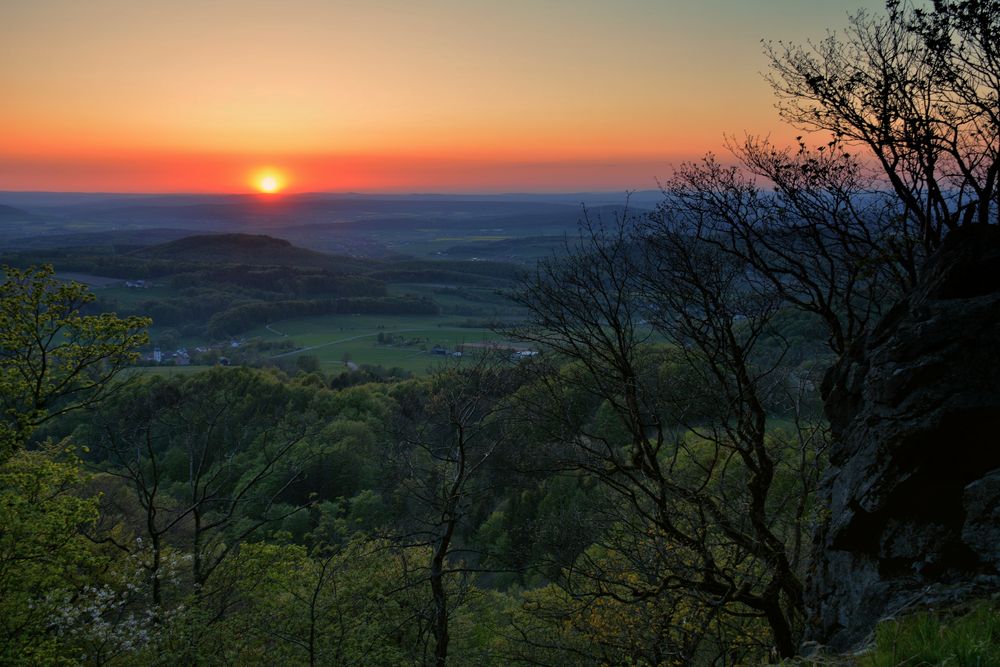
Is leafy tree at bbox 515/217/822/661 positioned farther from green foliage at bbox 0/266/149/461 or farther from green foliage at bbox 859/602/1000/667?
green foliage at bbox 0/266/149/461

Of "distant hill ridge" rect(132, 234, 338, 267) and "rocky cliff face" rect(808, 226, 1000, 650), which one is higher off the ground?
"distant hill ridge" rect(132, 234, 338, 267)

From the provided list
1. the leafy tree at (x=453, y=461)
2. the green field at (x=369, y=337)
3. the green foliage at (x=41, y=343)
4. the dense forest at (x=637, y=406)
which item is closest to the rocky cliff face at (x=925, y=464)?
the dense forest at (x=637, y=406)

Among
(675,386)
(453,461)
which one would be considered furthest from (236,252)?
(675,386)

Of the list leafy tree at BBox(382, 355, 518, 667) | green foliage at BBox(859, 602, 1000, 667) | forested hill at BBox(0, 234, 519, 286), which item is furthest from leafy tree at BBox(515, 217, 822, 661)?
forested hill at BBox(0, 234, 519, 286)

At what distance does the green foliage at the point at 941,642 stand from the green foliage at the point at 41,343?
14155 mm

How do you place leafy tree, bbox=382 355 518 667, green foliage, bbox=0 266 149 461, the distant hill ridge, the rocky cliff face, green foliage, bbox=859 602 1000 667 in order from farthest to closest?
the distant hill ridge
leafy tree, bbox=382 355 518 667
green foliage, bbox=0 266 149 461
the rocky cliff face
green foliage, bbox=859 602 1000 667

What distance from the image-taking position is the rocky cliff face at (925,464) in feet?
20.8

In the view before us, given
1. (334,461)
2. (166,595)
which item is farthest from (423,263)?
(166,595)

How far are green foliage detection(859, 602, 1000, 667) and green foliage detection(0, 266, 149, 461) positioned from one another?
1415 centimetres

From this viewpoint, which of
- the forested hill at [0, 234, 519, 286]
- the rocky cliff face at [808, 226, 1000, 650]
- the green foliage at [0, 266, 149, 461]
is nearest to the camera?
the rocky cliff face at [808, 226, 1000, 650]

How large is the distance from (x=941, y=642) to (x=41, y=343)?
16.1m

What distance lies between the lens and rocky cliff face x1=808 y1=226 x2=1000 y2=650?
6.35 m

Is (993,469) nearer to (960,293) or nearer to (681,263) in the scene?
(960,293)

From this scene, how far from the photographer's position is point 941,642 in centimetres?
431
